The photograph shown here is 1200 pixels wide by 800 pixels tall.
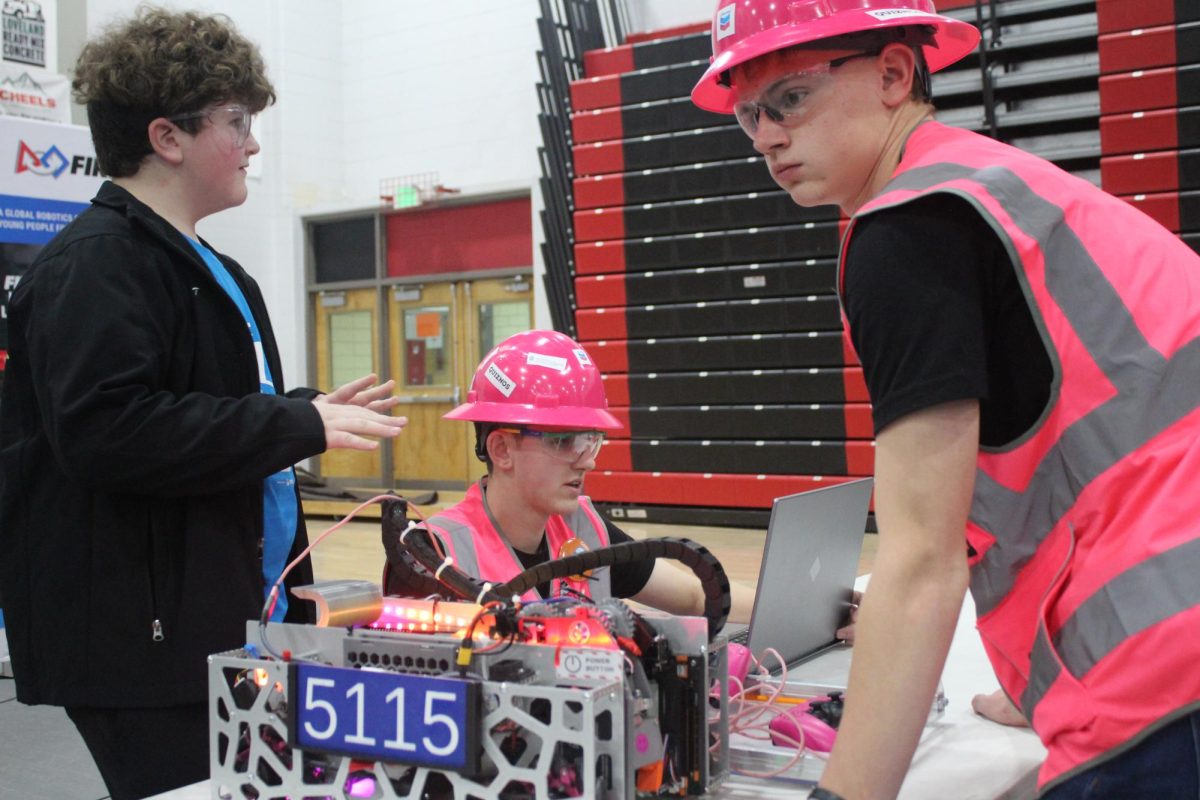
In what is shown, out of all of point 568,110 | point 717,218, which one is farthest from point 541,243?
point 717,218

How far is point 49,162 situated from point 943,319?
188 inches

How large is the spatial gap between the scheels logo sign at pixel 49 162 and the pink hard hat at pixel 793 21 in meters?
4.24

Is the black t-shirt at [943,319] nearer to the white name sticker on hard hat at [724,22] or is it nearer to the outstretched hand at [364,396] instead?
the white name sticker on hard hat at [724,22]

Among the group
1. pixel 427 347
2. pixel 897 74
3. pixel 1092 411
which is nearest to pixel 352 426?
pixel 897 74

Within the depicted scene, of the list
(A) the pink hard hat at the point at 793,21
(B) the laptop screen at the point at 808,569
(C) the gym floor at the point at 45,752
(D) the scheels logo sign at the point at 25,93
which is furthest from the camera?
(D) the scheels logo sign at the point at 25,93

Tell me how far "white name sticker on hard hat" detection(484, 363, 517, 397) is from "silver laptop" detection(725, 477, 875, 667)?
1.79 ft

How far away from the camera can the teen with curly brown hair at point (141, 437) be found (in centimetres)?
154

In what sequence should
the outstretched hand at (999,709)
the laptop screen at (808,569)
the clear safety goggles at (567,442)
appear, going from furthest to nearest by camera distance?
the clear safety goggles at (567,442)
the laptop screen at (808,569)
the outstretched hand at (999,709)

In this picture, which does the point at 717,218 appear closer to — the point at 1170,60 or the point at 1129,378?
the point at 1170,60

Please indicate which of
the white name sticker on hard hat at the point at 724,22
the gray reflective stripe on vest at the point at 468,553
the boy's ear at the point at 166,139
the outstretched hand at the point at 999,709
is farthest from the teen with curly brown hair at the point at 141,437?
the outstretched hand at the point at 999,709

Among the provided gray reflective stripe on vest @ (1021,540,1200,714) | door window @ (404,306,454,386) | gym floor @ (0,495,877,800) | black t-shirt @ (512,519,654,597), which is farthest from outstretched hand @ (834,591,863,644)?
door window @ (404,306,454,386)

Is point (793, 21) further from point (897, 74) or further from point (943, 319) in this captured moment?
point (943, 319)

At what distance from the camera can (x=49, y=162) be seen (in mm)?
4828

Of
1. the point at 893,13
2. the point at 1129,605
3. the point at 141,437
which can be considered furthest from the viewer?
the point at 141,437
